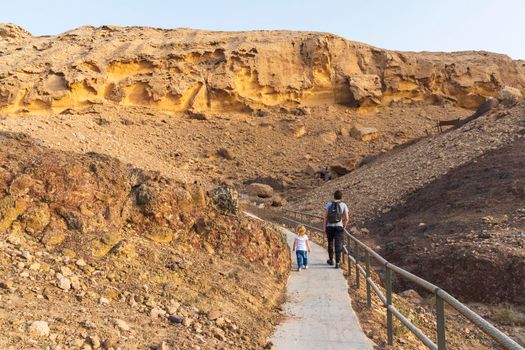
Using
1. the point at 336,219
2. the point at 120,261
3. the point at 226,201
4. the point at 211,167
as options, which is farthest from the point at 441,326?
the point at 211,167

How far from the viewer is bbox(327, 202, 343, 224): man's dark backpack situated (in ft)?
29.4

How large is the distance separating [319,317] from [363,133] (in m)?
31.0

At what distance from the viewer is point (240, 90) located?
40.2 m

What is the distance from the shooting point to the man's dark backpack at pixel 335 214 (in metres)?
8.95

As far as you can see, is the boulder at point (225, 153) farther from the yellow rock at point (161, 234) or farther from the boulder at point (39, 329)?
the boulder at point (39, 329)

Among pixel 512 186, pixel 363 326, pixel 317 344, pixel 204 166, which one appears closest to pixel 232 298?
pixel 317 344

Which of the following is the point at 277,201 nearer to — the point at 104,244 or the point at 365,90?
the point at 104,244

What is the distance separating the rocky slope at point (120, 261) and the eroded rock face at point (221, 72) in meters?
31.0

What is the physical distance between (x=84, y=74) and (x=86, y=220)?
108 ft

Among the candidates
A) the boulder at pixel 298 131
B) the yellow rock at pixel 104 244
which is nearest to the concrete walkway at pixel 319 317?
the yellow rock at pixel 104 244

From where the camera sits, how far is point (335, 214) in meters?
8.95

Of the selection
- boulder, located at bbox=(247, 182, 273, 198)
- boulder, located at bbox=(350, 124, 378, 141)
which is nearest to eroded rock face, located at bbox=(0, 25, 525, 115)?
boulder, located at bbox=(350, 124, 378, 141)

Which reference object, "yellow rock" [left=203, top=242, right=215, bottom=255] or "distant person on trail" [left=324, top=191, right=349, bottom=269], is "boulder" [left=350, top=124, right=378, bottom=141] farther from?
"yellow rock" [left=203, top=242, right=215, bottom=255]

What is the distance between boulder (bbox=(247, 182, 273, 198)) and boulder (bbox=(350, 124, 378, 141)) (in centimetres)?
1221
